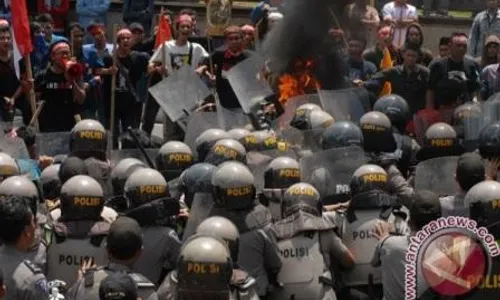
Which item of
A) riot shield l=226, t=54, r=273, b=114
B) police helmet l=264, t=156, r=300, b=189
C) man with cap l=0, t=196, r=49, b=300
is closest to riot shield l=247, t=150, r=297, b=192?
police helmet l=264, t=156, r=300, b=189

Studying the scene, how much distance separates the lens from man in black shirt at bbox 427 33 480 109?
16.6 metres

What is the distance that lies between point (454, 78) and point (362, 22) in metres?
3.11

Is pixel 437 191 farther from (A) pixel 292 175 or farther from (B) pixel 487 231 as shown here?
(B) pixel 487 231

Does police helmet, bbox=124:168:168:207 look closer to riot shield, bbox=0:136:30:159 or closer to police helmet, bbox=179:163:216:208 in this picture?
police helmet, bbox=179:163:216:208

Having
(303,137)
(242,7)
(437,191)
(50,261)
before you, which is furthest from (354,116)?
(242,7)

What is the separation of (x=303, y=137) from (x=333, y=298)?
3.25 m

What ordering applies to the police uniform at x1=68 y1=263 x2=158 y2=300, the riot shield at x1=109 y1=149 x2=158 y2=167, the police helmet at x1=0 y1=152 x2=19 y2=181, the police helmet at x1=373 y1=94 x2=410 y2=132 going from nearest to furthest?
the police uniform at x1=68 y1=263 x2=158 y2=300 < the police helmet at x1=0 y1=152 x2=19 y2=181 < the riot shield at x1=109 y1=149 x2=158 y2=167 < the police helmet at x1=373 y1=94 x2=410 y2=132

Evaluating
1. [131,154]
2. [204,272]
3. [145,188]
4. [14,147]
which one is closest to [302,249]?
[145,188]

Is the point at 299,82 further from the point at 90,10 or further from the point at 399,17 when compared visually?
the point at 90,10

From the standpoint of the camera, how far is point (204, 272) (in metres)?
8.91

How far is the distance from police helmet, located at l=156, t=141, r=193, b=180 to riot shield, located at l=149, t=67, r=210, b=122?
2.70m

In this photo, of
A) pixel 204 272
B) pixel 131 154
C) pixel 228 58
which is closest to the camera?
pixel 204 272

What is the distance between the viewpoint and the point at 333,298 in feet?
38.2

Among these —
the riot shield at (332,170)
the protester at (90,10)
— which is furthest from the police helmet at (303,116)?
the protester at (90,10)
